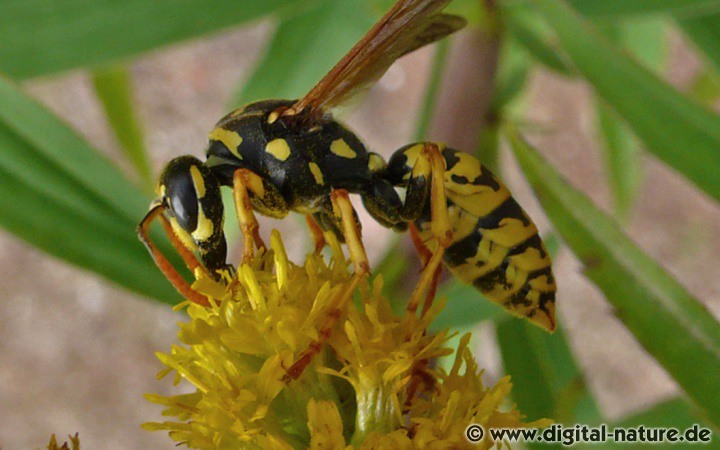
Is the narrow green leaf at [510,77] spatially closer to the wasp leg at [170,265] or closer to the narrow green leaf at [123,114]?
the wasp leg at [170,265]

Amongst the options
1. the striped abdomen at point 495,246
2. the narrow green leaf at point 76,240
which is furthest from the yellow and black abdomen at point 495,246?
the narrow green leaf at point 76,240

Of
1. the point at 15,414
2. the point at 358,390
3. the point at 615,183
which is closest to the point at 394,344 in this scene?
the point at 358,390

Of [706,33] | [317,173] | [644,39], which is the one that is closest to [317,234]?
[317,173]

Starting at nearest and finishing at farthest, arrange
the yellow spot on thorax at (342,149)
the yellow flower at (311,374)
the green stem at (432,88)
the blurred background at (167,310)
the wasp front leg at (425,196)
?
the yellow flower at (311,374) < the wasp front leg at (425,196) < the yellow spot on thorax at (342,149) < the green stem at (432,88) < the blurred background at (167,310)

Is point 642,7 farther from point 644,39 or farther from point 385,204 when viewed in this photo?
point 644,39

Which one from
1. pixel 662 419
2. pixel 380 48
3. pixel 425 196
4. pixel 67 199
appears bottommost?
pixel 662 419

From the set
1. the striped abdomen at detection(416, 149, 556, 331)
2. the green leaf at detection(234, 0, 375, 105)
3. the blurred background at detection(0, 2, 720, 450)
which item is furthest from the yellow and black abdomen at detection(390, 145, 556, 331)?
the blurred background at detection(0, 2, 720, 450)
